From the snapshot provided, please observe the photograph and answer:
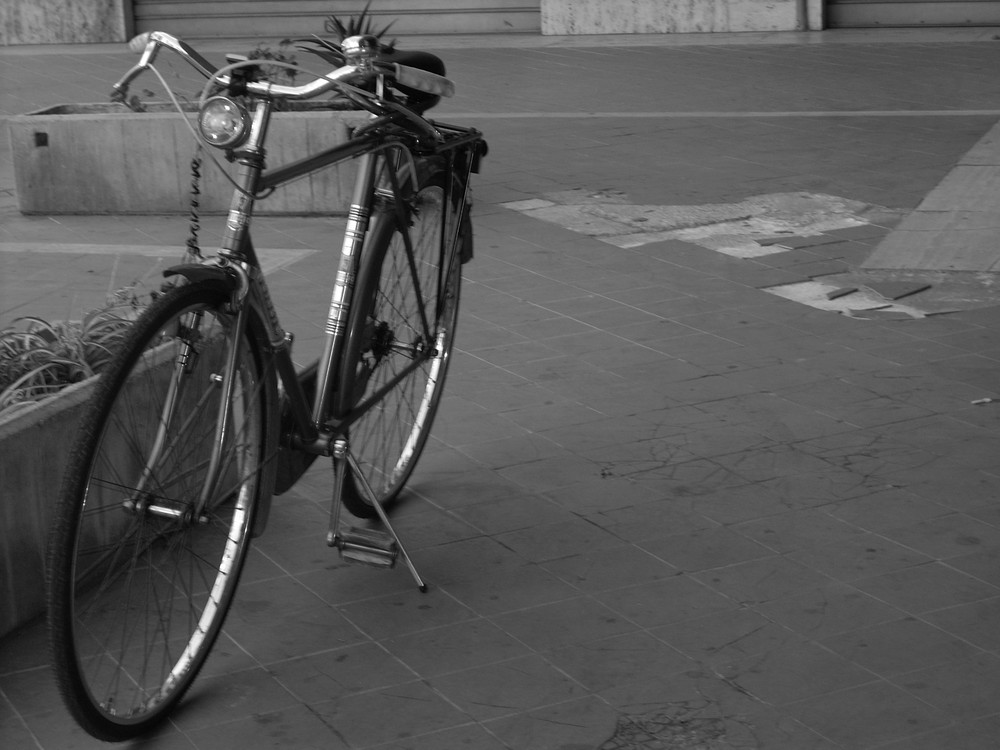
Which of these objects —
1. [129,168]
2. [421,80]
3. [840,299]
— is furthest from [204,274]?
[129,168]

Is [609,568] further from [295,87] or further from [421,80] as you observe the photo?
[295,87]

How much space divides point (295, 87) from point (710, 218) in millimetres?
5087

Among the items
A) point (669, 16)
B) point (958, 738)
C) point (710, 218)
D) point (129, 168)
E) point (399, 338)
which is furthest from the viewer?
point (669, 16)

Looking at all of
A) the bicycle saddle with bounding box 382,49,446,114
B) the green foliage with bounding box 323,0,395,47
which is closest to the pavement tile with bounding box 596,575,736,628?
the bicycle saddle with bounding box 382,49,446,114

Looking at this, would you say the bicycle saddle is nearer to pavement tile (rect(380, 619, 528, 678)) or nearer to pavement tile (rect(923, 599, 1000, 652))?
pavement tile (rect(380, 619, 528, 678))

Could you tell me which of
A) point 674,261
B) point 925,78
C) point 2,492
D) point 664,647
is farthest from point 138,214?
point 925,78

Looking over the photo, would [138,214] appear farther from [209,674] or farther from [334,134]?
[209,674]

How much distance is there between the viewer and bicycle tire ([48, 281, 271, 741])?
276 cm

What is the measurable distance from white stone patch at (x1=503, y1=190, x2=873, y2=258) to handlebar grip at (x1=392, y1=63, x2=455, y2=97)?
387 centimetres

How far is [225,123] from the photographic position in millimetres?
2996

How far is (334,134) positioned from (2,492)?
497 centimetres

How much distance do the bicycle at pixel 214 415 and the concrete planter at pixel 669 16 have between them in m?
12.1

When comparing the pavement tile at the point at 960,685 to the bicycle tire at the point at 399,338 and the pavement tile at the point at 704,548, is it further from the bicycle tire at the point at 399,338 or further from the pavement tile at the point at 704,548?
the bicycle tire at the point at 399,338

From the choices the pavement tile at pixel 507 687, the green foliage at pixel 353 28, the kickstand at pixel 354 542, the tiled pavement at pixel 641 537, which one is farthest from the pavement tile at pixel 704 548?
the green foliage at pixel 353 28
